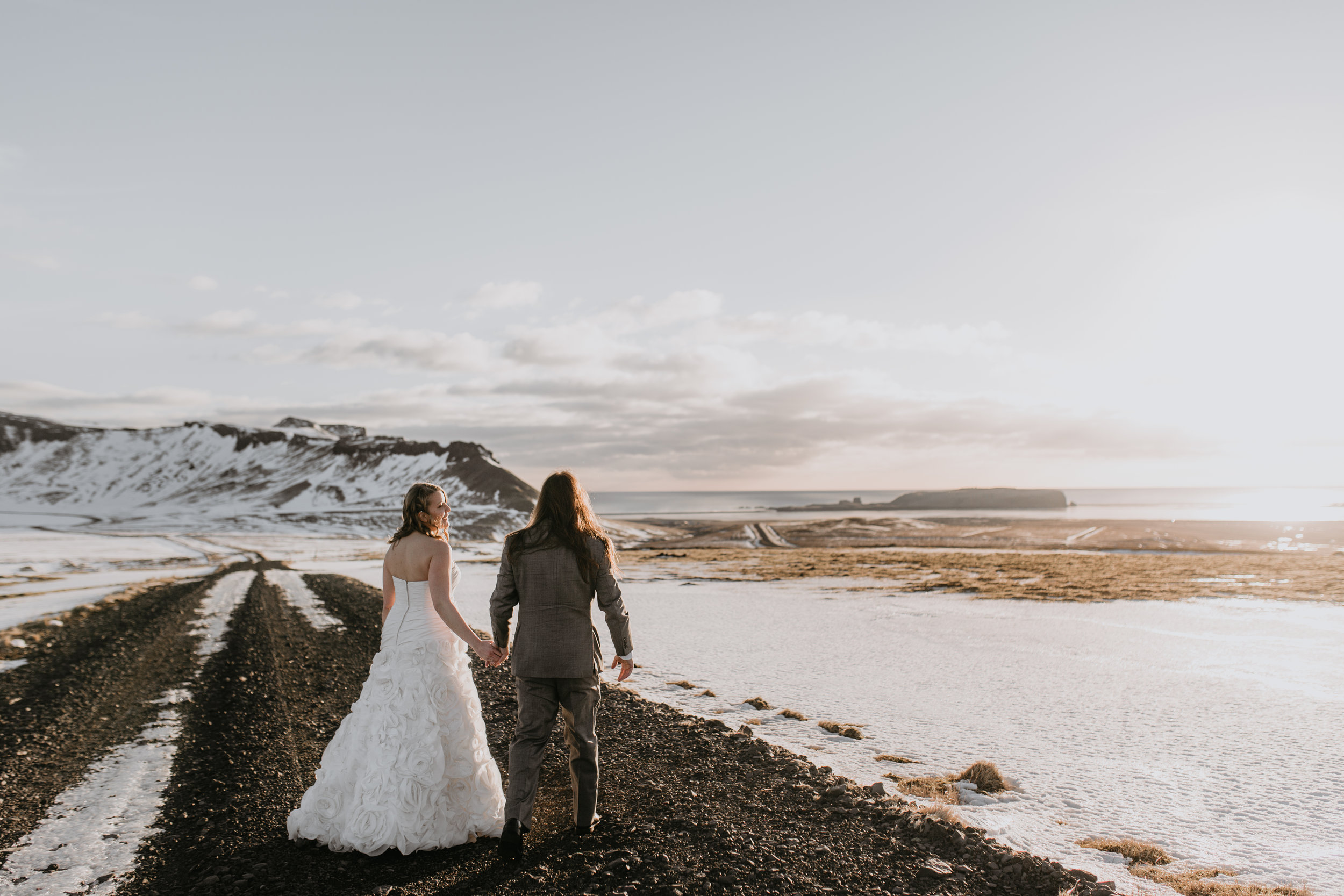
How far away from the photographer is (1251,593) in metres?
24.8

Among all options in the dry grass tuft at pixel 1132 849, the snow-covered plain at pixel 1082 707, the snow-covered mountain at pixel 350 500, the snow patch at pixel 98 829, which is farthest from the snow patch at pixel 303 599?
the snow-covered mountain at pixel 350 500

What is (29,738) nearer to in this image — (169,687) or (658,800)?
(169,687)

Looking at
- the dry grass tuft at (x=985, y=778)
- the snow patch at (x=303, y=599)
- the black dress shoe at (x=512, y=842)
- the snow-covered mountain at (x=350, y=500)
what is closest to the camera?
the black dress shoe at (x=512, y=842)

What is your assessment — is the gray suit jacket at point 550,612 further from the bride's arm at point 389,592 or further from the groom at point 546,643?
the bride's arm at point 389,592

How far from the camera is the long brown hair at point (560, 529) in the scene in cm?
491

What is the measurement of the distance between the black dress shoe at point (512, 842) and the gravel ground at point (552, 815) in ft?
0.22

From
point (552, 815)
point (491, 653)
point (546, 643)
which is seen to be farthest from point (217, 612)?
point (546, 643)

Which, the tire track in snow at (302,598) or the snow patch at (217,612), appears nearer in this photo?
the snow patch at (217,612)

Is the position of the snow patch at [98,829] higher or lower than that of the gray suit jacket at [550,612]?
lower

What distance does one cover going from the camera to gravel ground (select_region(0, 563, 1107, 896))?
4.58m

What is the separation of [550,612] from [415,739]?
1.27m

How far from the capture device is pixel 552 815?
5.60 m

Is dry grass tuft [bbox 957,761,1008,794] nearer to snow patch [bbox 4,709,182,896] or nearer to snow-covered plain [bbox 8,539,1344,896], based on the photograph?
snow-covered plain [bbox 8,539,1344,896]

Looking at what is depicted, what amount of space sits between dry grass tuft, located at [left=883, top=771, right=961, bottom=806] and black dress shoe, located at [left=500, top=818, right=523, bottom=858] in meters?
3.65
